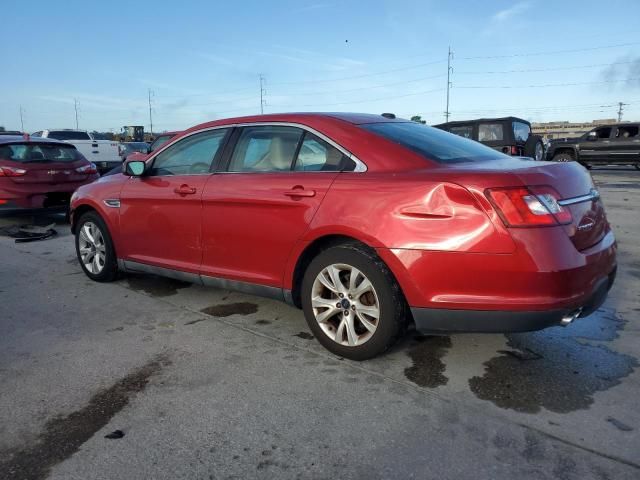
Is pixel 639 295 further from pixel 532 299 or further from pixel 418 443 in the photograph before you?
pixel 418 443

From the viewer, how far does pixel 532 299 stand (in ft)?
8.79

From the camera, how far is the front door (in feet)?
13.5

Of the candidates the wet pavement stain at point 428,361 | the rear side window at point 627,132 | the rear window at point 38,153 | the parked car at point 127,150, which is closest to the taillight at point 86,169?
the rear window at point 38,153

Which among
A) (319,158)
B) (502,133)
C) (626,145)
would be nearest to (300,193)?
(319,158)

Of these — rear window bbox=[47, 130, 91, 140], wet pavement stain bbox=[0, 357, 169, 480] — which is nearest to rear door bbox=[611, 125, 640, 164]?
rear window bbox=[47, 130, 91, 140]

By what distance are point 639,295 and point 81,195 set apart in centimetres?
518

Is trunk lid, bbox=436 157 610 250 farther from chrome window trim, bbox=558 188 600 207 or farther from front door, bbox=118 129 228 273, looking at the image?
front door, bbox=118 129 228 273

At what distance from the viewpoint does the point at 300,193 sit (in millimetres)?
3377

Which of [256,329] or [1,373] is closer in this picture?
[1,373]

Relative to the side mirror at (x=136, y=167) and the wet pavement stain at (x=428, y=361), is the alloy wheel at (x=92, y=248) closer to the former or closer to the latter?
the side mirror at (x=136, y=167)

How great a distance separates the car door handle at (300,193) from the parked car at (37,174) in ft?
21.1

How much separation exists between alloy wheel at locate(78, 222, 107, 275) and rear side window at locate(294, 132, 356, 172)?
8.27 feet

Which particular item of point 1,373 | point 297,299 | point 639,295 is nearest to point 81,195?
point 1,373

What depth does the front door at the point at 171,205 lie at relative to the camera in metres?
4.12
